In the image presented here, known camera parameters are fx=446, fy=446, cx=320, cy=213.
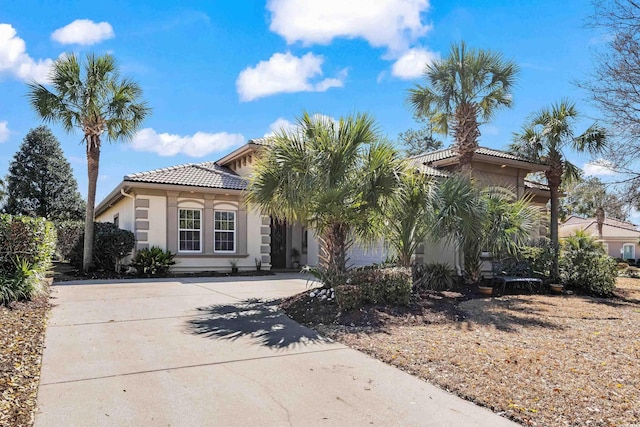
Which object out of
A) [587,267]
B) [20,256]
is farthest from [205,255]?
[587,267]

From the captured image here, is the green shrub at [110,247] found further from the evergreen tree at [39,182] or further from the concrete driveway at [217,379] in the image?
the evergreen tree at [39,182]

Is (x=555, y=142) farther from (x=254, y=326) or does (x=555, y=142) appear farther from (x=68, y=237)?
(x=68, y=237)

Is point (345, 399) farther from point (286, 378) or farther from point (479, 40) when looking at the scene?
point (479, 40)

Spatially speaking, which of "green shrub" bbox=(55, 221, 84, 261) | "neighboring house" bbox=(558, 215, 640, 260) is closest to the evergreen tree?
"green shrub" bbox=(55, 221, 84, 261)

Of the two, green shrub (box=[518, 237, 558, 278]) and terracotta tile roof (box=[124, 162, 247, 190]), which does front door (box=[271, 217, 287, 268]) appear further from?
green shrub (box=[518, 237, 558, 278])

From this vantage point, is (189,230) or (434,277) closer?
(434,277)

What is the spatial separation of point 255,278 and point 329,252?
6438 mm

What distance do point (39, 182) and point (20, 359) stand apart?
1265 inches

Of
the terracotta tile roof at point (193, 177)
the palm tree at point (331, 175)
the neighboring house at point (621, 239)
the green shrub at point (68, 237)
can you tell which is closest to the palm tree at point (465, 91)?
the palm tree at point (331, 175)

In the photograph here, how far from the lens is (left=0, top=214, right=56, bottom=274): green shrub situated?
338 inches

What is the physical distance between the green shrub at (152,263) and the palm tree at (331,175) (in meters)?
7.30

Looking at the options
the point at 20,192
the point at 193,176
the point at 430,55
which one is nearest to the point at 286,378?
the point at 430,55

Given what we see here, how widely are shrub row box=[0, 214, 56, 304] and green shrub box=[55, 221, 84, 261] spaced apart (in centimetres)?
874

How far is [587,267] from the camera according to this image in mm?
13750
